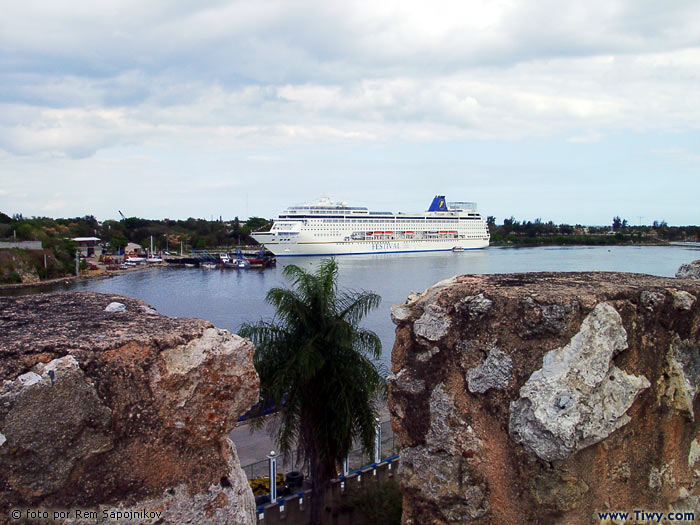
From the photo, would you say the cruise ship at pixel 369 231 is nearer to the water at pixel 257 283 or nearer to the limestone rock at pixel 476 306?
the water at pixel 257 283

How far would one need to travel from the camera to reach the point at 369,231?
71312mm

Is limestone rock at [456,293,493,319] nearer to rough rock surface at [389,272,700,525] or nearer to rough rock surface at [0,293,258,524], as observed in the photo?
rough rock surface at [389,272,700,525]

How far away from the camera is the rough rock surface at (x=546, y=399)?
3.47m

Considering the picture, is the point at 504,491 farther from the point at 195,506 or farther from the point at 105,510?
the point at 105,510

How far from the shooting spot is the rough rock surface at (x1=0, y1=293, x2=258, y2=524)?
2.24 m

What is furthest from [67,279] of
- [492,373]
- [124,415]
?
[124,415]

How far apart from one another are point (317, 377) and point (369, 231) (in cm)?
6413

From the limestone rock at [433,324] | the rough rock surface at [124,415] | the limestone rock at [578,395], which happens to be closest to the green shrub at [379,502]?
the limestone rock at [433,324]

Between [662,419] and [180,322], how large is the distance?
125 inches

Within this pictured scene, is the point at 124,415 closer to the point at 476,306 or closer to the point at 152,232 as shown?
the point at 476,306

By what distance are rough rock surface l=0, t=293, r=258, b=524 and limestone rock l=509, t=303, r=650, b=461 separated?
5.50 feet

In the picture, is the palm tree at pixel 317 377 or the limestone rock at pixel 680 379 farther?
the palm tree at pixel 317 377

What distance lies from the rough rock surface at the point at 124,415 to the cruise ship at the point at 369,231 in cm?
6251

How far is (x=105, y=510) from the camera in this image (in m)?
2.42
